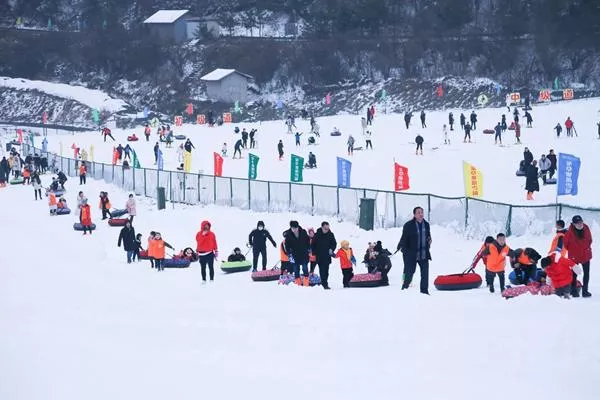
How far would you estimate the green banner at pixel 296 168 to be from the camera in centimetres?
4194

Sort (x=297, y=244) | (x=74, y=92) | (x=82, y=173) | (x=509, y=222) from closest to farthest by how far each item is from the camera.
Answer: (x=297, y=244) → (x=509, y=222) → (x=82, y=173) → (x=74, y=92)

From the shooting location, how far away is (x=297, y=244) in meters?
20.2

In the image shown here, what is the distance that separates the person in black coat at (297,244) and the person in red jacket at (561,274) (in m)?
5.08

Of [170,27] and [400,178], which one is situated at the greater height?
[170,27]

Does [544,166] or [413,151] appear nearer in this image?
[544,166]

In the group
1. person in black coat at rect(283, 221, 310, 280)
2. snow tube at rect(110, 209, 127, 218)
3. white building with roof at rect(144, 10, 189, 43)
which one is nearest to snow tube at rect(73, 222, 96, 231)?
snow tube at rect(110, 209, 127, 218)

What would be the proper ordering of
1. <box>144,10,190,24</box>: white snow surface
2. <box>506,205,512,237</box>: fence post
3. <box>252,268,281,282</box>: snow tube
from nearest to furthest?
1. <box>252,268,281,282</box>: snow tube
2. <box>506,205,512,237</box>: fence post
3. <box>144,10,190,24</box>: white snow surface

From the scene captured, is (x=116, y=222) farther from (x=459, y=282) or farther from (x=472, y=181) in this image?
(x=459, y=282)

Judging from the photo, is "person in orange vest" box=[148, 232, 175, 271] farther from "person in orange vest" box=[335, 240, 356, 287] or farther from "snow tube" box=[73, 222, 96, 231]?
"snow tube" box=[73, 222, 96, 231]

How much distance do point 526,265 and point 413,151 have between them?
36.0 m

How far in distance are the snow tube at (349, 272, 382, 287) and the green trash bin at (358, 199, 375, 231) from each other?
33.5ft

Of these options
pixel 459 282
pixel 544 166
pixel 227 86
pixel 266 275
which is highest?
pixel 227 86

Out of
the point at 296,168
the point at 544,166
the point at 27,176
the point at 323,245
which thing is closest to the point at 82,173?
the point at 27,176

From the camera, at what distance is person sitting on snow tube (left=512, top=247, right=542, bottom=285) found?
1845 centimetres
